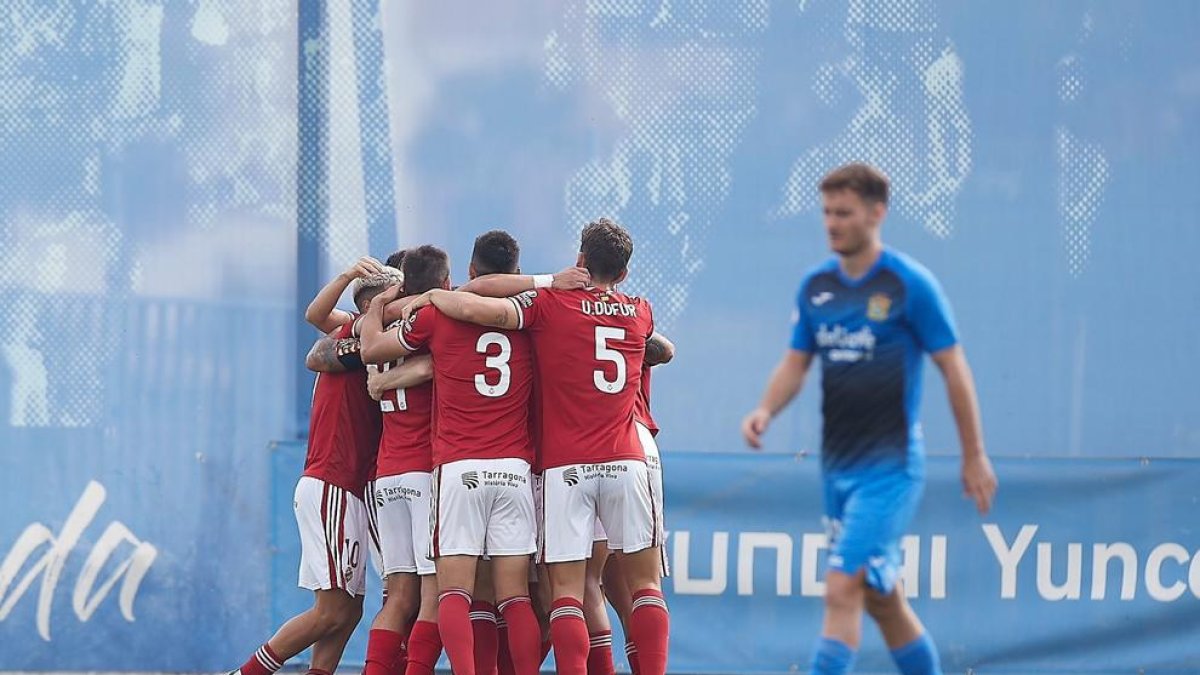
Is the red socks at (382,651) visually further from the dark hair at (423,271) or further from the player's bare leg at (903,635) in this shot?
the player's bare leg at (903,635)

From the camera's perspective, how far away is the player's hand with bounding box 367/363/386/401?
6797mm

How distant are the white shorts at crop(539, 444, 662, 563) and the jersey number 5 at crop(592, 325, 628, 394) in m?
0.30

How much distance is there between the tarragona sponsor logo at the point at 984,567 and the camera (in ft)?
26.7

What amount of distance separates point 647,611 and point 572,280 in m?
1.38

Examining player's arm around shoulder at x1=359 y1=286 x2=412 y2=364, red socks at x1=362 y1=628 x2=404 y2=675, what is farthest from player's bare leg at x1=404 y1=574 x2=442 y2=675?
player's arm around shoulder at x1=359 y1=286 x2=412 y2=364

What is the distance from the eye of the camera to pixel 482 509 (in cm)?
653

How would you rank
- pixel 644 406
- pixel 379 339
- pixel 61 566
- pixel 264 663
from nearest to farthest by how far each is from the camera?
pixel 379 339 → pixel 264 663 → pixel 644 406 → pixel 61 566

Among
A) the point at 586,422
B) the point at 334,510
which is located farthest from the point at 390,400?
the point at 586,422

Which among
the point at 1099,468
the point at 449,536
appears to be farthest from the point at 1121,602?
the point at 449,536

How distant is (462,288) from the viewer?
6.69m

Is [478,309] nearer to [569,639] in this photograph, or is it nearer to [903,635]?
[569,639]

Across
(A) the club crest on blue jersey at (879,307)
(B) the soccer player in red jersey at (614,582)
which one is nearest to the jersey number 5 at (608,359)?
(B) the soccer player in red jersey at (614,582)

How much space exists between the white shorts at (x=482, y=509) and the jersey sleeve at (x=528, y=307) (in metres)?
0.56

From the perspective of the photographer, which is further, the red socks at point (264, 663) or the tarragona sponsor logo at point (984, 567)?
the tarragona sponsor logo at point (984, 567)
